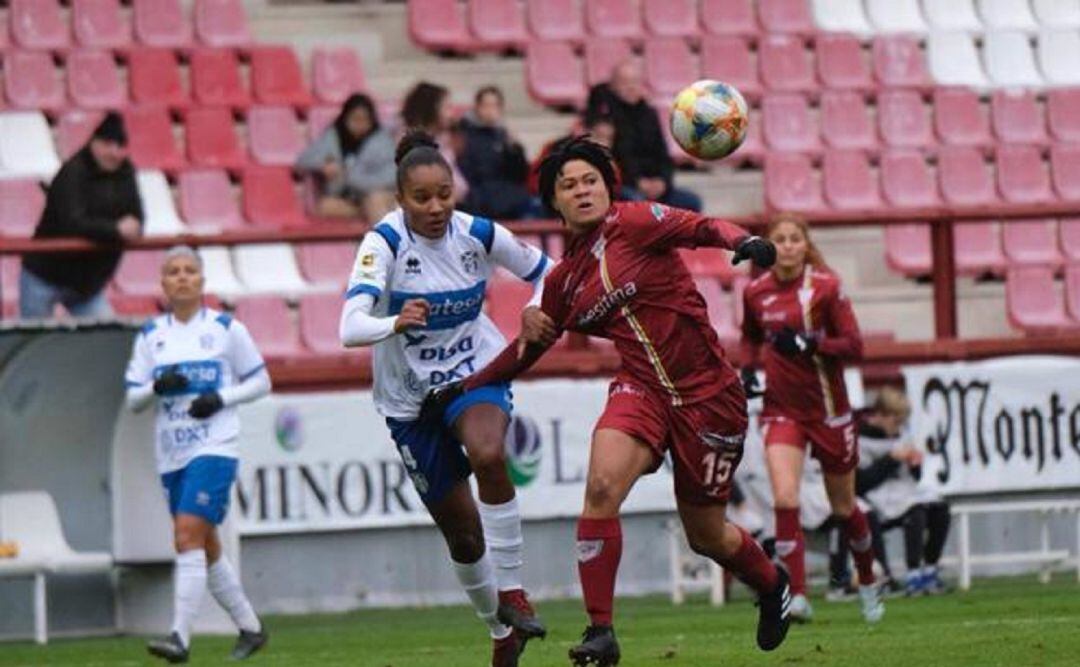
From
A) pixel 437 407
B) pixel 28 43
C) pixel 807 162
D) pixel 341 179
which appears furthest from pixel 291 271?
pixel 437 407

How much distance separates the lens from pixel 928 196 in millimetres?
23609

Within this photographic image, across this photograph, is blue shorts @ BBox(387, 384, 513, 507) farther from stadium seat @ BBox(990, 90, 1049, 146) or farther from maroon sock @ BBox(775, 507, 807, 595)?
stadium seat @ BBox(990, 90, 1049, 146)

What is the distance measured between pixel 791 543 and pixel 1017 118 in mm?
9888

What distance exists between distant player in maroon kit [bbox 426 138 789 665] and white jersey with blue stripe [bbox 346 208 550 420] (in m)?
0.65

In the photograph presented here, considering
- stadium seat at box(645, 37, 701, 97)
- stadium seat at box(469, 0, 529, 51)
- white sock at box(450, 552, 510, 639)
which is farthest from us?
stadium seat at box(645, 37, 701, 97)

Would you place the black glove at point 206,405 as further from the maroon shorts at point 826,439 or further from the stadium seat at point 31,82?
the stadium seat at point 31,82

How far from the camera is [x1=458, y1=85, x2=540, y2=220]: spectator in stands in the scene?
20.5 meters

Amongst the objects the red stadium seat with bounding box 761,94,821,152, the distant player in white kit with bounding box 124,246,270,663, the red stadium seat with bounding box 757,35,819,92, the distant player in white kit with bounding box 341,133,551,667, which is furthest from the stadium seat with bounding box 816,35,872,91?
the distant player in white kit with bounding box 341,133,551,667

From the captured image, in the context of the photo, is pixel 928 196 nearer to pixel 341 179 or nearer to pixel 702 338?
pixel 341 179

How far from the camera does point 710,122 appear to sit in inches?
459

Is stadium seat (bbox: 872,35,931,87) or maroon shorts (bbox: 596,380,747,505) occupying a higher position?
stadium seat (bbox: 872,35,931,87)

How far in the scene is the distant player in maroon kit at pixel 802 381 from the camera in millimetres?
15609

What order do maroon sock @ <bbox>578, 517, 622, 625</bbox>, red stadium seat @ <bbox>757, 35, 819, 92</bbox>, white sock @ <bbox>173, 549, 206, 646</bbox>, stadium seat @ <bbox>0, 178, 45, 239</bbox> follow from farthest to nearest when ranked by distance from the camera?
1. red stadium seat @ <bbox>757, 35, 819, 92</bbox>
2. stadium seat @ <bbox>0, 178, 45, 239</bbox>
3. white sock @ <bbox>173, 549, 206, 646</bbox>
4. maroon sock @ <bbox>578, 517, 622, 625</bbox>

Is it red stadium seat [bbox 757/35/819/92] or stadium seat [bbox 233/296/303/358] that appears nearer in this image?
stadium seat [bbox 233/296/303/358]
